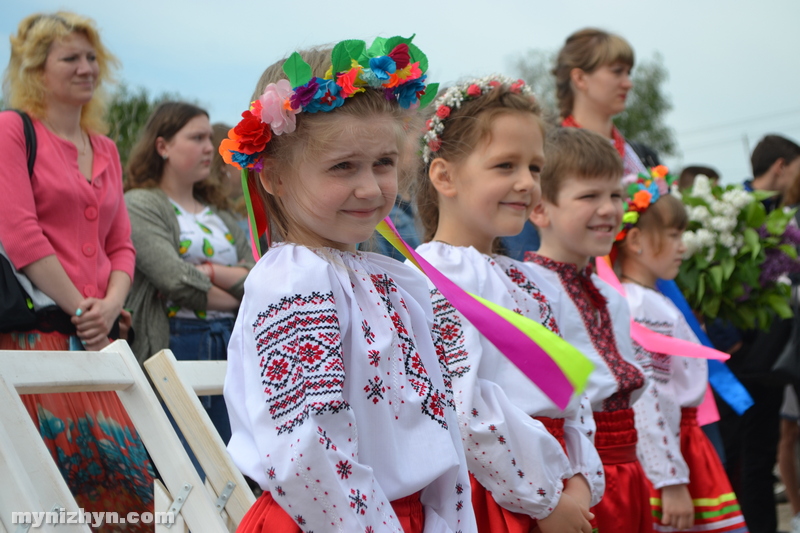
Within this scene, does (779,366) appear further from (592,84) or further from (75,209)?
(75,209)

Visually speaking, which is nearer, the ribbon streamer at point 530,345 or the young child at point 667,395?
the ribbon streamer at point 530,345

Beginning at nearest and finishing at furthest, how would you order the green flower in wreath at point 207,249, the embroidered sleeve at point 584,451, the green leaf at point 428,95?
the green leaf at point 428,95 → the embroidered sleeve at point 584,451 → the green flower in wreath at point 207,249

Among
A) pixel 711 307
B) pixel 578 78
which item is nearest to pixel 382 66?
pixel 578 78

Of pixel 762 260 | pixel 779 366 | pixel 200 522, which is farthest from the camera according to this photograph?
pixel 779 366

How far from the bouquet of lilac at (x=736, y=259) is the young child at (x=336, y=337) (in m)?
2.73

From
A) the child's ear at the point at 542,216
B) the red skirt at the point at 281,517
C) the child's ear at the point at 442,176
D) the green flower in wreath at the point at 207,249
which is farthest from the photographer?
the green flower in wreath at the point at 207,249

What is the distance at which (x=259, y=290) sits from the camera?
1.63m

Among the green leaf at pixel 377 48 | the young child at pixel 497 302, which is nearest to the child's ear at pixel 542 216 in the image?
the young child at pixel 497 302

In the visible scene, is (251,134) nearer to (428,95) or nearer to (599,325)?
(428,95)

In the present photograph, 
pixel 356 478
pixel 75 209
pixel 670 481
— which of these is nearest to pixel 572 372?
pixel 356 478

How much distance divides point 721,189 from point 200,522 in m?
3.42

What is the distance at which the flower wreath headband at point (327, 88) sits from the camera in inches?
67.7

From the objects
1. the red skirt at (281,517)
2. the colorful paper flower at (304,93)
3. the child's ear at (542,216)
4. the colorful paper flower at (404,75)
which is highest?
the colorful paper flower at (404,75)

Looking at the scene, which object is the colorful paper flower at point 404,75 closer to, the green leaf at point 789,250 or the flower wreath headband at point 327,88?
the flower wreath headband at point 327,88
